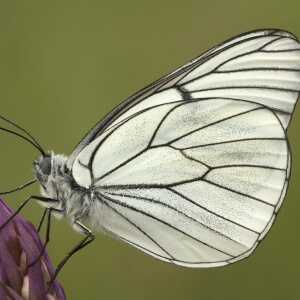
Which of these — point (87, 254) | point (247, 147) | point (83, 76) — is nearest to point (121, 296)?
point (87, 254)

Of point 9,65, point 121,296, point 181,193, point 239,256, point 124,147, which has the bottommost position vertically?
point 121,296

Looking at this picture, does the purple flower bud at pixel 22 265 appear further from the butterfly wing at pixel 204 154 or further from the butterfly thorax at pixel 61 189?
the butterfly wing at pixel 204 154

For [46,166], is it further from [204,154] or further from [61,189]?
[204,154]

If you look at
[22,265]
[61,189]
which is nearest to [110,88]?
[61,189]

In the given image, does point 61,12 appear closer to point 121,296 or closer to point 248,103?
point 121,296

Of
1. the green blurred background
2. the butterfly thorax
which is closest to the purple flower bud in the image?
the butterfly thorax

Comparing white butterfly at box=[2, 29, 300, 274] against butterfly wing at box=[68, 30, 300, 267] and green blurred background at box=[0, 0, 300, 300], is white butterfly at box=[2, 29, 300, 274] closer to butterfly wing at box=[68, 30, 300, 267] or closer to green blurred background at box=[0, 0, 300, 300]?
butterfly wing at box=[68, 30, 300, 267]

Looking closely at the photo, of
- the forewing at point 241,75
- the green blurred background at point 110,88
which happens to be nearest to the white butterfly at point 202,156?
the forewing at point 241,75
